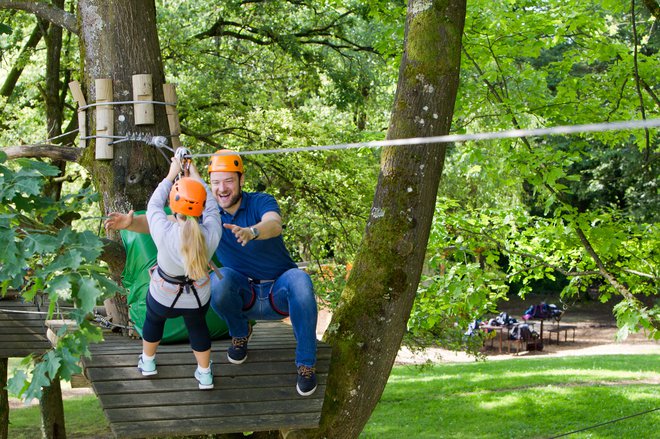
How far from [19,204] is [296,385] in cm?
164

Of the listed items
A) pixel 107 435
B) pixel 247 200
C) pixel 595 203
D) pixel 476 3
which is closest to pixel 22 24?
pixel 107 435

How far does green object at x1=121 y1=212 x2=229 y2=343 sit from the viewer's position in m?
4.53

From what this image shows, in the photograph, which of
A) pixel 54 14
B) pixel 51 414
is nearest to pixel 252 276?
pixel 54 14

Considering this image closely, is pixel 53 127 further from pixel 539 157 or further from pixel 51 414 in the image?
pixel 539 157

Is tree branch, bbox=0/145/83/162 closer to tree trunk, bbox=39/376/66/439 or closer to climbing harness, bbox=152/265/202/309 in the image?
climbing harness, bbox=152/265/202/309

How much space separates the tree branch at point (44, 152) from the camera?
5625mm

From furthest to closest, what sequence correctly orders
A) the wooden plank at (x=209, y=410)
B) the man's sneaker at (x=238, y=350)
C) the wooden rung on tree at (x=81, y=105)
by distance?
the wooden rung on tree at (x=81, y=105), the man's sneaker at (x=238, y=350), the wooden plank at (x=209, y=410)

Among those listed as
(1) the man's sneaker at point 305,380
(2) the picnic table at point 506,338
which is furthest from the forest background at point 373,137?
(2) the picnic table at point 506,338

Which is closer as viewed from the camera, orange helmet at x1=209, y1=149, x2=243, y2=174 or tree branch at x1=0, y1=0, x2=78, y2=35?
orange helmet at x1=209, y1=149, x2=243, y2=174

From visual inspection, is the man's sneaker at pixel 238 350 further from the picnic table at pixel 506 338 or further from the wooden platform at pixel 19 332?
the picnic table at pixel 506 338

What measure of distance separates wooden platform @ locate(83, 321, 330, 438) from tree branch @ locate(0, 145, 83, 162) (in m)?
1.84

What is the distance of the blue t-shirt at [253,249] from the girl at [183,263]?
317mm

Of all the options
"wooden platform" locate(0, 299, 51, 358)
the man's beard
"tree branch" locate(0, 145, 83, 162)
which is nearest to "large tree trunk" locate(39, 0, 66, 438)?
"wooden platform" locate(0, 299, 51, 358)

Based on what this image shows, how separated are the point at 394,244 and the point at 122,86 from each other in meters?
2.21
